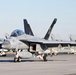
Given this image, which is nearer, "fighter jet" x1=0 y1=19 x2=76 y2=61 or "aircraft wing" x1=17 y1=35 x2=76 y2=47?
"fighter jet" x1=0 y1=19 x2=76 y2=61

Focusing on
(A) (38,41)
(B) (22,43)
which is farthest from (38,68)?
(A) (38,41)

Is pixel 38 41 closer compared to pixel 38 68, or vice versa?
pixel 38 68

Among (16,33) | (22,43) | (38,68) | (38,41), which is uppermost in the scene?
(16,33)

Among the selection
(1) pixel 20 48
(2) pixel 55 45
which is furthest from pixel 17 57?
(2) pixel 55 45

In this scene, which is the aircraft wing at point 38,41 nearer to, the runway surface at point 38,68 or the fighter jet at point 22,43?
the fighter jet at point 22,43

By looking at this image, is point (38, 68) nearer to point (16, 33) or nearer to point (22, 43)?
point (22, 43)

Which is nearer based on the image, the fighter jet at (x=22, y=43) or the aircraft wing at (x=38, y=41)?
the fighter jet at (x=22, y=43)

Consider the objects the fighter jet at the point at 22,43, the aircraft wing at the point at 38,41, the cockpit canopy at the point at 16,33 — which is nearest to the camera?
the fighter jet at the point at 22,43

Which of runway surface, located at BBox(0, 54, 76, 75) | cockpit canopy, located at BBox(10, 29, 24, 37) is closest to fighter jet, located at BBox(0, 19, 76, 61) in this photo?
cockpit canopy, located at BBox(10, 29, 24, 37)

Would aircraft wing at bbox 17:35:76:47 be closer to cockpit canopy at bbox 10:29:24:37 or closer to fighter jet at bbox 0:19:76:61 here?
fighter jet at bbox 0:19:76:61

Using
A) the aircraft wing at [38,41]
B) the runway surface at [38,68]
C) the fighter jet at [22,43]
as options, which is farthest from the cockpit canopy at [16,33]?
the runway surface at [38,68]

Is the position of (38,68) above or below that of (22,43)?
below

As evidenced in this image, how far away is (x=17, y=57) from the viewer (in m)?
26.5

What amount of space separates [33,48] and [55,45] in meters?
2.65
